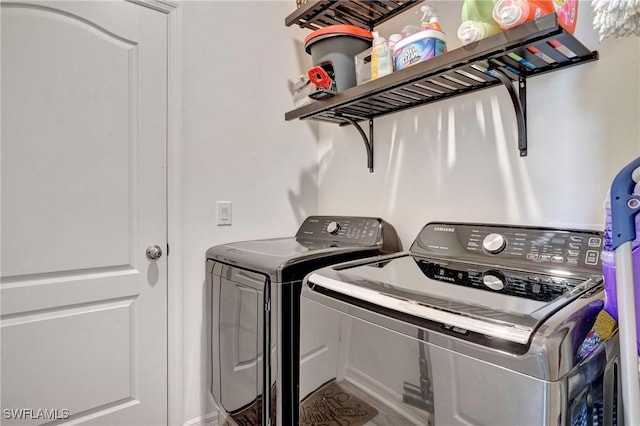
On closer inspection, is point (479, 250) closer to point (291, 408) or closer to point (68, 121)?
point (291, 408)

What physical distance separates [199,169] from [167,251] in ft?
1.38

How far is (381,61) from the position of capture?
1325mm

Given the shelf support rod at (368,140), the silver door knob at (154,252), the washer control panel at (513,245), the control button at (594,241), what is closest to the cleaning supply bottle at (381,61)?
the shelf support rod at (368,140)

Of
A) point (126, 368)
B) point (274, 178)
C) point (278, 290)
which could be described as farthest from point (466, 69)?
point (126, 368)

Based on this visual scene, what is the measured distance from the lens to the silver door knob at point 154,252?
162 centimetres

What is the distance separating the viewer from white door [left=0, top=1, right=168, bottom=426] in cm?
A: 136

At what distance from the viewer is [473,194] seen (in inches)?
55.9

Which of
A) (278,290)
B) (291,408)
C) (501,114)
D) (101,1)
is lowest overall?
(291,408)

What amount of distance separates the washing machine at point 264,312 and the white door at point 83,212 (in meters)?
0.33

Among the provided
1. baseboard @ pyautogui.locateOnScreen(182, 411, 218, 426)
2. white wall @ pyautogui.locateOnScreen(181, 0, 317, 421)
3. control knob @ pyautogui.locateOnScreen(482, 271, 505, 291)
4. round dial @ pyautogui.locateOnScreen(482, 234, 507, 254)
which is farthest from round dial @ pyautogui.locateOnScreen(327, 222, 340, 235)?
baseboard @ pyautogui.locateOnScreen(182, 411, 218, 426)

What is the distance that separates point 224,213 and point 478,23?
1358 mm

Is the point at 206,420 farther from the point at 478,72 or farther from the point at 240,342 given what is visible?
the point at 478,72

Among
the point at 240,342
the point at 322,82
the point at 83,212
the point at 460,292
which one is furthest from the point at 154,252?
the point at 460,292

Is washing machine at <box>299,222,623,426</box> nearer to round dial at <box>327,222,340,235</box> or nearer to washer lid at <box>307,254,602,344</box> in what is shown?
washer lid at <box>307,254,602,344</box>
